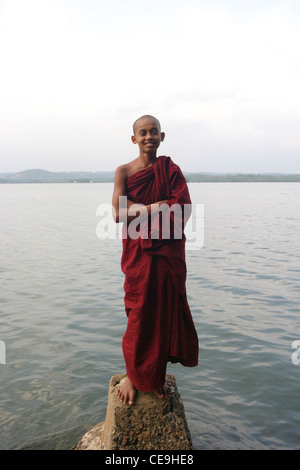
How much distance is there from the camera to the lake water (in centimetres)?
544

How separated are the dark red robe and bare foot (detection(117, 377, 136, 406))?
2.6 inches

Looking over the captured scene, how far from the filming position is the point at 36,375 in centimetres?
668

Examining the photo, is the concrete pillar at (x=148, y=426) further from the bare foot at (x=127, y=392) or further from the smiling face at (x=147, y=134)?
the smiling face at (x=147, y=134)

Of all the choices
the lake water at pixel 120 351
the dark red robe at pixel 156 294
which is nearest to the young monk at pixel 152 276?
the dark red robe at pixel 156 294

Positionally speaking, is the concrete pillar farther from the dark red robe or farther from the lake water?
the lake water

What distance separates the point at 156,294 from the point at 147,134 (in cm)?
136

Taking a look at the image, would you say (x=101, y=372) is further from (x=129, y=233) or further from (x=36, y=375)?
(x=129, y=233)

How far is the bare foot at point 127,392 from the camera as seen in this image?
3.78 m

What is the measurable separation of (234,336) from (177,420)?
14.5ft

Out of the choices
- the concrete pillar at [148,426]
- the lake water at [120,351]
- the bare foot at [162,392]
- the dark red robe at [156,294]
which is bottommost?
the lake water at [120,351]

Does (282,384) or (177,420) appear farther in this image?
(282,384)

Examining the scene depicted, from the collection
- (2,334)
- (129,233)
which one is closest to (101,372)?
(2,334)

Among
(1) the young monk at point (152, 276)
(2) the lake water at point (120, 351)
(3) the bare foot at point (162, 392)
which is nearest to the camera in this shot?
(1) the young monk at point (152, 276)
